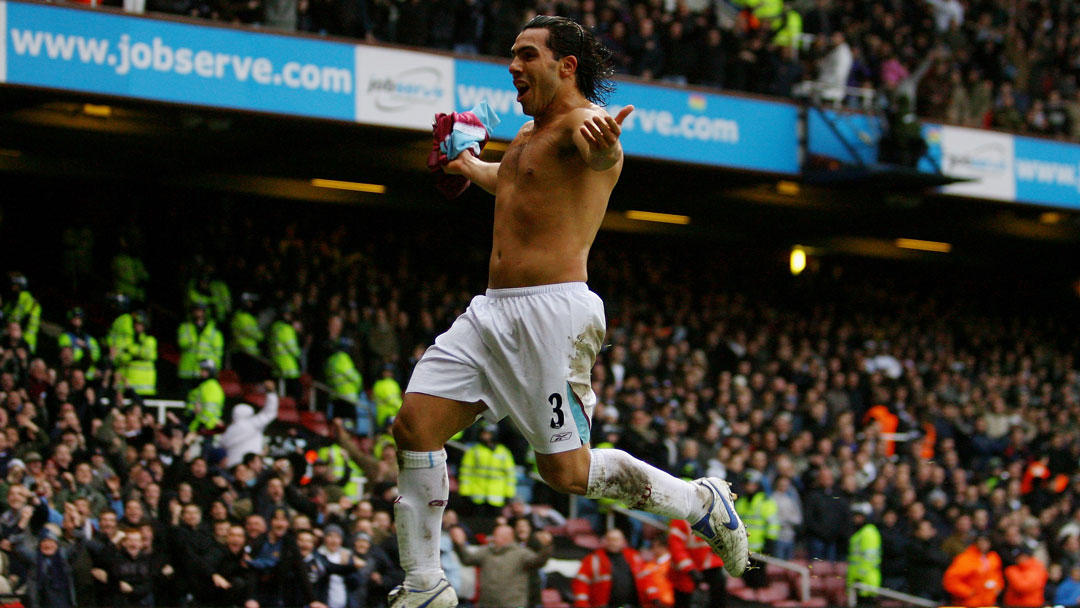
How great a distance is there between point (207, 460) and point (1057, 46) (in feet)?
54.0

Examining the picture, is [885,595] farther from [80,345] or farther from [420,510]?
[420,510]

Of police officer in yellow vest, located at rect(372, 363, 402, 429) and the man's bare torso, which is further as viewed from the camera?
police officer in yellow vest, located at rect(372, 363, 402, 429)

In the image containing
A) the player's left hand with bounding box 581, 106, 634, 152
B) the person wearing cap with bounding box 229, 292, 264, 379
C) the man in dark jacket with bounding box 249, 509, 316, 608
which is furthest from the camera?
the person wearing cap with bounding box 229, 292, 264, 379

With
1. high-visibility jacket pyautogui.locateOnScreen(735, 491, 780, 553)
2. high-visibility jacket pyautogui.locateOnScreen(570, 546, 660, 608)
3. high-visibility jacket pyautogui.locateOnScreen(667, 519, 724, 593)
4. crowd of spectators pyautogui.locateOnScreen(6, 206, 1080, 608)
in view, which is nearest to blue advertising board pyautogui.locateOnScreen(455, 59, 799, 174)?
crowd of spectators pyautogui.locateOnScreen(6, 206, 1080, 608)

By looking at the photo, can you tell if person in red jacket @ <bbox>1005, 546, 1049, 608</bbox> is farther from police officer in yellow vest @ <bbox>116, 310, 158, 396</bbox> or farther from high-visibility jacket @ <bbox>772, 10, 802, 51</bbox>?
police officer in yellow vest @ <bbox>116, 310, 158, 396</bbox>

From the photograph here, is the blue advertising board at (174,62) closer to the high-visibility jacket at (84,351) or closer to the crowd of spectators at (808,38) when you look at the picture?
the crowd of spectators at (808,38)

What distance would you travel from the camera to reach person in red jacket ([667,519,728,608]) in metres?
12.6

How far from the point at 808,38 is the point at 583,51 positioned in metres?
15.9

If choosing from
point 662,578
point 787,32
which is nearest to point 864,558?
point 662,578

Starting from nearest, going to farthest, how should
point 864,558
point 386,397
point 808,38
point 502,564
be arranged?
point 502,564 < point 864,558 < point 386,397 < point 808,38

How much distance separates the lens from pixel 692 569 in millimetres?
12641

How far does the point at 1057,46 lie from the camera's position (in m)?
23.5

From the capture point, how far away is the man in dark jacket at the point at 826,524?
1447 cm

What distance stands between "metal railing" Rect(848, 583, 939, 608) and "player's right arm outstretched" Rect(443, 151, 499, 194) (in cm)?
944
